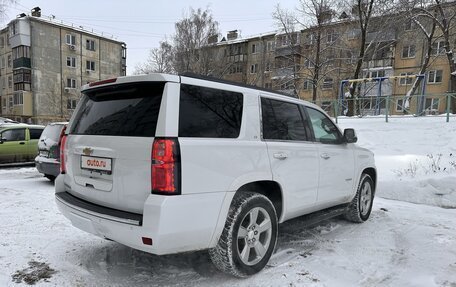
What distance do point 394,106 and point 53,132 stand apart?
21.0m

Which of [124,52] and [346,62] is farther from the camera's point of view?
[124,52]

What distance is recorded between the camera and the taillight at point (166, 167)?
255 centimetres

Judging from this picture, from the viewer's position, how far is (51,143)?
812 cm

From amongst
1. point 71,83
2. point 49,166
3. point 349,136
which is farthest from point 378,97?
point 71,83

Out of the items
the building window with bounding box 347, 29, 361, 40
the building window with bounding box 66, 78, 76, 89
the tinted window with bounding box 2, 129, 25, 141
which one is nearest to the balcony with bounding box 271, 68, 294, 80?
the building window with bounding box 347, 29, 361, 40

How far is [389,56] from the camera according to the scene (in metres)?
33.2

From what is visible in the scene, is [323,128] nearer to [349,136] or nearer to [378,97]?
[349,136]

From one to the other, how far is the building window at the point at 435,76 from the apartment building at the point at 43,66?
39.0 m

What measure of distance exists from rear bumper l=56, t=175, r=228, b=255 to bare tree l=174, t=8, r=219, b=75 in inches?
1148

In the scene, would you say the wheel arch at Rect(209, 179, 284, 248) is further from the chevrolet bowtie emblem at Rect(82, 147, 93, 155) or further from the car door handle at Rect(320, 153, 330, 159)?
the chevrolet bowtie emblem at Rect(82, 147, 93, 155)

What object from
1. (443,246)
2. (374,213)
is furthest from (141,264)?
(374,213)

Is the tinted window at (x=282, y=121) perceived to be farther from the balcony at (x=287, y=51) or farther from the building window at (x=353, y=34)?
the building window at (x=353, y=34)

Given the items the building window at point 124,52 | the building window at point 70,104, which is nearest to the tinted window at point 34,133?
the building window at point 70,104

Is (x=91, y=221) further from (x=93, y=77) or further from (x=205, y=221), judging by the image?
(x=93, y=77)
